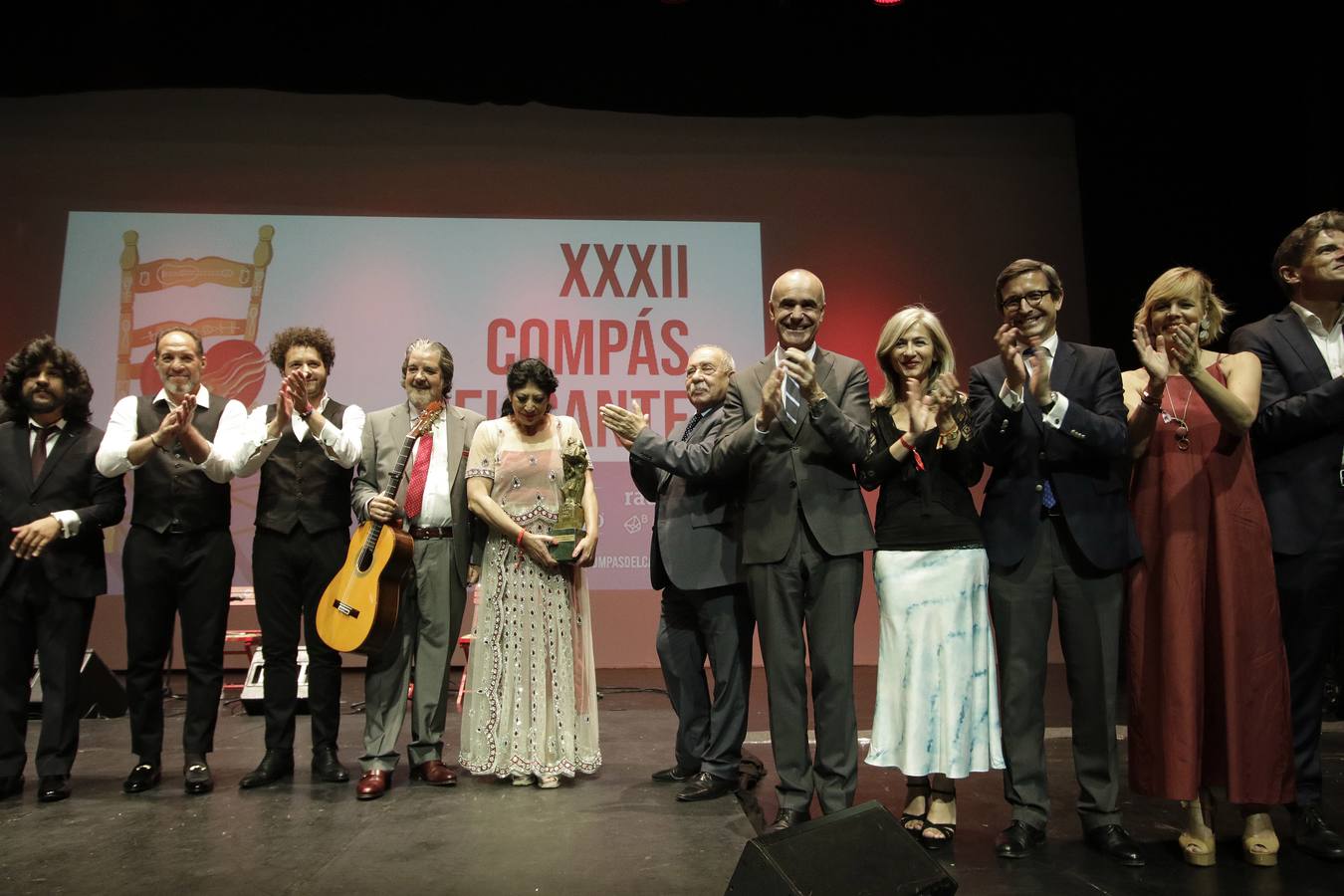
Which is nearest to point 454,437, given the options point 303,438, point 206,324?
point 303,438

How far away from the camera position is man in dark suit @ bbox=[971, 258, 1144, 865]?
2.60 m

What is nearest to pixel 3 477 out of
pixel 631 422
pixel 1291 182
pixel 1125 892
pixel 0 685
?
pixel 0 685

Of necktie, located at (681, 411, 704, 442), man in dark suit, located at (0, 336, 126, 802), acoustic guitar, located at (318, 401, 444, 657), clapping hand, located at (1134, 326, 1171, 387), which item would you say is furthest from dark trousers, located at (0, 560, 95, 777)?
clapping hand, located at (1134, 326, 1171, 387)

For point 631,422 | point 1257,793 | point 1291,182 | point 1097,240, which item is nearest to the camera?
point 1257,793

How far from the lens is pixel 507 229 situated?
6.80 metres

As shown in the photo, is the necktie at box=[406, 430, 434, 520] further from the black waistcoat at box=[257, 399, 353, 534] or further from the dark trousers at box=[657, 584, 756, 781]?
the dark trousers at box=[657, 584, 756, 781]

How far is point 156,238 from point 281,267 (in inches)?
33.5

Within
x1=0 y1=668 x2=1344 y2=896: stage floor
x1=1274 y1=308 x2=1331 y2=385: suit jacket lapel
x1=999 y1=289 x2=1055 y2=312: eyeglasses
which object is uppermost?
x1=999 y1=289 x2=1055 y2=312: eyeglasses

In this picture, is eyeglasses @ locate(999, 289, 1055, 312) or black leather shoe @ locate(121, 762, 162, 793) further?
black leather shoe @ locate(121, 762, 162, 793)

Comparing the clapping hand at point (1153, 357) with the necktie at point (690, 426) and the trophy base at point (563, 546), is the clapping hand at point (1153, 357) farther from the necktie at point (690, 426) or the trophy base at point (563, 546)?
the trophy base at point (563, 546)

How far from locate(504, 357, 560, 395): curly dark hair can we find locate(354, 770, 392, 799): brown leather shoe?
56.6 inches

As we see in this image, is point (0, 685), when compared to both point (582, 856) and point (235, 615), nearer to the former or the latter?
point (582, 856)

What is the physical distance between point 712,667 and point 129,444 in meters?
2.24

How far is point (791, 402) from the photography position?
9.66ft
